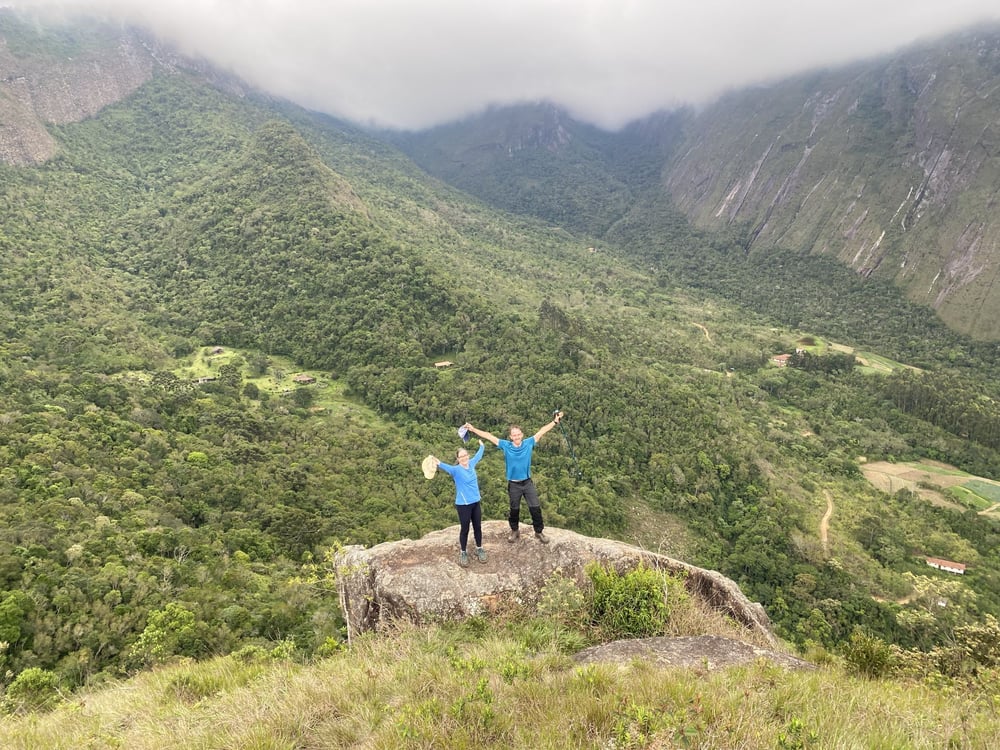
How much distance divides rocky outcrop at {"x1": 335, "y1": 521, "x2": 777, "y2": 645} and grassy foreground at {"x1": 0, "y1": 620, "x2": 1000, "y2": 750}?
2.14 metres

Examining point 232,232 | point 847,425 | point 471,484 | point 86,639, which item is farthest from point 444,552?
point 232,232

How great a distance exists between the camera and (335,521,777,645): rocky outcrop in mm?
9812

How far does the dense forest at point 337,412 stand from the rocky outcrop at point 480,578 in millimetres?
2923

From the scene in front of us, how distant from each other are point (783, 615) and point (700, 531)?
40.3ft

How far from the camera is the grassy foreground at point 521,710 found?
457 cm

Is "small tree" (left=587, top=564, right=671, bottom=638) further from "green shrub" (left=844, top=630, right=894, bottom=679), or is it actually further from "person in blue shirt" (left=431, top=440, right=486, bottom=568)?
"green shrub" (left=844, top=630, right=894, bottom=679)

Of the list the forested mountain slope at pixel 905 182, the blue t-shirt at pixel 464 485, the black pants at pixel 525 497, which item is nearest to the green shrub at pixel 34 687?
the blue t-shirt at pixel 464 485

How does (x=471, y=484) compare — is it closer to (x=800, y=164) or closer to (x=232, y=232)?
(x=232, y=232)

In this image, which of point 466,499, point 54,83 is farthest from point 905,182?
point 54,83

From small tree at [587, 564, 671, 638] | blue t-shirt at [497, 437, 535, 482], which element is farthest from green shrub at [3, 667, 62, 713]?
small tree at [587, 564, 671, 638]

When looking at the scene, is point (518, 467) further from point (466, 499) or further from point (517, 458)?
point (466, 499)

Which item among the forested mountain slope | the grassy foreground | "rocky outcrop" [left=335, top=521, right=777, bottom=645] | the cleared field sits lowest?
the cleared field

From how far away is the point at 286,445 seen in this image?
56188mm

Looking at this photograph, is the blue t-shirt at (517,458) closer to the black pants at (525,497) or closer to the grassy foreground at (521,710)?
the black pants at (525,497)
